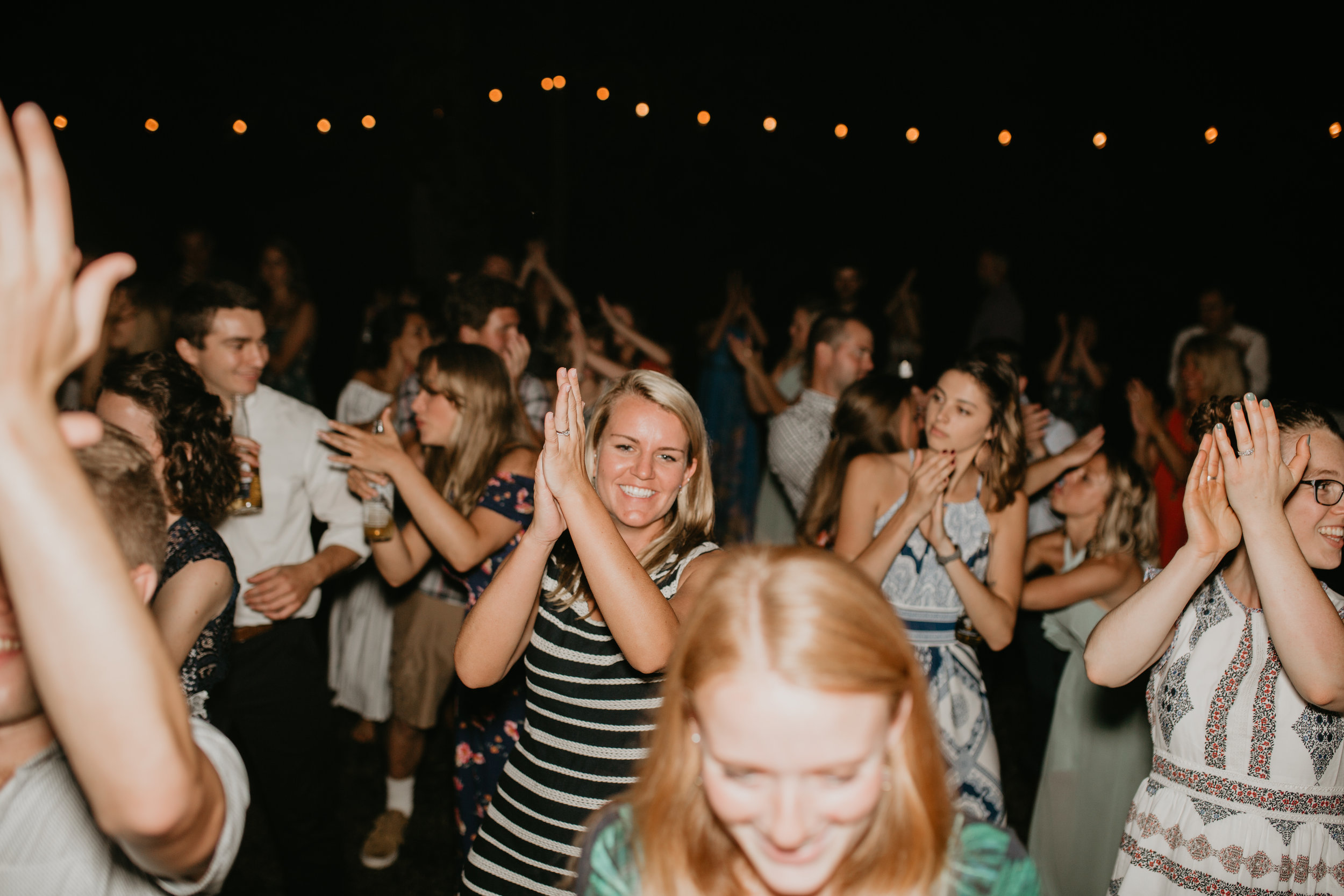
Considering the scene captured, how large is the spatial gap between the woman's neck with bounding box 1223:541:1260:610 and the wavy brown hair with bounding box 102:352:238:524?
2.07 meters

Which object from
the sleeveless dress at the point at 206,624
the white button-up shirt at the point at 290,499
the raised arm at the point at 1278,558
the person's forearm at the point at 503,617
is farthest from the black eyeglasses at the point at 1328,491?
the white button-up shirt at the point at 290,499

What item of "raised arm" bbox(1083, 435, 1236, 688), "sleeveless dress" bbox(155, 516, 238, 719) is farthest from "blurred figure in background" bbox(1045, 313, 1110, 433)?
"sleeveless dress" bbox(155, 516, 238, 719)

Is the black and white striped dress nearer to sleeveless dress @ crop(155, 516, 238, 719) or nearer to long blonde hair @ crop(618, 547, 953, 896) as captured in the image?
long blonde hair @ crop(618, 547, 953, 896)

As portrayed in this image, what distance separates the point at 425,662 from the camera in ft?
9.61

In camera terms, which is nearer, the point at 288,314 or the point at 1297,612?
the point at 1297,612

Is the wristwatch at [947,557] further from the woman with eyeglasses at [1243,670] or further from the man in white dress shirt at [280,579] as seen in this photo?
the man in white dress shirt at [280,579]

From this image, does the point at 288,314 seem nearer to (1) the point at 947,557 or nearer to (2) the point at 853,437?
(2) the point at 853,437

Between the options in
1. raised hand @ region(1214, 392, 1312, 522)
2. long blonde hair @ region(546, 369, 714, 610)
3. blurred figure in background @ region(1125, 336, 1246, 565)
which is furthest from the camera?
blurred figure in background @ region(1125, 336, 1246, 565)

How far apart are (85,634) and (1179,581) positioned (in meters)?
1.55

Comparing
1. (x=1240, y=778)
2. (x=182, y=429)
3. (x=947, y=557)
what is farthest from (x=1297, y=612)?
(x=182, y=429)

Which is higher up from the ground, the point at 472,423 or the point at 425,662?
the point at 472,423

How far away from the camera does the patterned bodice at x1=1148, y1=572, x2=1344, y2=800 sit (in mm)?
1530

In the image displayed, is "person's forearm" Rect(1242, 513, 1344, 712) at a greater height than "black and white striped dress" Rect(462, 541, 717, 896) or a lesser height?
greater

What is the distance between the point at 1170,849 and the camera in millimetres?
1600
